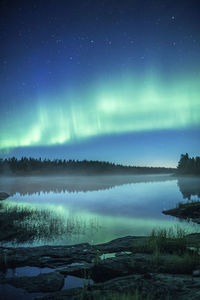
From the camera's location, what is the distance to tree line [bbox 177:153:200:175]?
147725mm

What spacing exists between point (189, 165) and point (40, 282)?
154512mm

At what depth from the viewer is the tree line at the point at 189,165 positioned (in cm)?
14773

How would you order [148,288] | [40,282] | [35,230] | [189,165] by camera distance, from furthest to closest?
[189,165] → [35,230] → [40,282] → [148,288]

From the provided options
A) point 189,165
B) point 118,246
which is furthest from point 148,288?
point 189,165

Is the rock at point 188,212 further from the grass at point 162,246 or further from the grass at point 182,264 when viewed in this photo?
the grass at point 182,264

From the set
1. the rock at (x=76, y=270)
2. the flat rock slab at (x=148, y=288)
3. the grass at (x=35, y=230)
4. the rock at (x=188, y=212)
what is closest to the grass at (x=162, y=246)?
the rock at (x=76, y=270)

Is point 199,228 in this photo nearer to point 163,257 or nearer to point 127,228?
point 127,228

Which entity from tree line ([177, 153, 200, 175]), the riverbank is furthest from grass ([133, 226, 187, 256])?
tree line ([177, 153, 200, 175])

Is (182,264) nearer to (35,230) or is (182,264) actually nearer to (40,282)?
(40,282)

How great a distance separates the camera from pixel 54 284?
11.0m

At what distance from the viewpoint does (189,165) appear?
504ft

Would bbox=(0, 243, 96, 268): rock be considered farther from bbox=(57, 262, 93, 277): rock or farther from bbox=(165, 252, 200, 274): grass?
bbox=(165, 252, 200, 274): grass

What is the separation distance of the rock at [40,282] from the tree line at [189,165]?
146 meters

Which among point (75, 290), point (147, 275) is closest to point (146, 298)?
point (147, 275)
